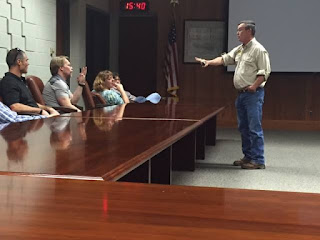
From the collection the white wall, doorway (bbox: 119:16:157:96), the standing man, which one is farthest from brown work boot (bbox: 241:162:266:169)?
doorway (bbox: 119:16:157:96)

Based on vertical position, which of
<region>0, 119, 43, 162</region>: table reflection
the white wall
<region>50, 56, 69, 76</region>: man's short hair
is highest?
the white wall

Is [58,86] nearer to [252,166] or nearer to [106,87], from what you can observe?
[106,87]

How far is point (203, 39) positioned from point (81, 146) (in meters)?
7.18

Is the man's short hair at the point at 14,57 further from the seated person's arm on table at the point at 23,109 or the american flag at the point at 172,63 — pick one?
the american flag at the point at 172,63

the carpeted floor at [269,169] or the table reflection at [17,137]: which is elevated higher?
the table reflection at [17,137]

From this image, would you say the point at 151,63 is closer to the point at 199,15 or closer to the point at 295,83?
the point at 199,15

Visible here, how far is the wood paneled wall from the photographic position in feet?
28.7

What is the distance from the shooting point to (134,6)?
8.25 meters

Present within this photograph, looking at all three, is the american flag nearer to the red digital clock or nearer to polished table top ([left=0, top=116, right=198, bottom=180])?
the red digital clock

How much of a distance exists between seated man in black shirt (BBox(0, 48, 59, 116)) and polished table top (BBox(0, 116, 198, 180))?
1472 mm

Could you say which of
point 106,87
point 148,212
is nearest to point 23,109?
point 106,87

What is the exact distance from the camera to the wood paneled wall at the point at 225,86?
8750 mm

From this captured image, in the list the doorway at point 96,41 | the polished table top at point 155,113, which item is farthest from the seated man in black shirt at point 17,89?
the doorway at point 96,41

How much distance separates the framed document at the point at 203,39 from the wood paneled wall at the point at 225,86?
0.09 m
